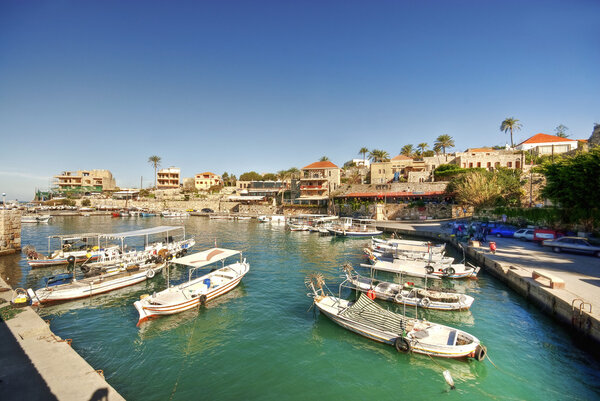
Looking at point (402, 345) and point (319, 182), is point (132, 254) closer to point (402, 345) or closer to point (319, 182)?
point (402, 345)

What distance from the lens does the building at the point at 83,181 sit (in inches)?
4105

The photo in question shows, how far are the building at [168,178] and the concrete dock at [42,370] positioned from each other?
106 metres

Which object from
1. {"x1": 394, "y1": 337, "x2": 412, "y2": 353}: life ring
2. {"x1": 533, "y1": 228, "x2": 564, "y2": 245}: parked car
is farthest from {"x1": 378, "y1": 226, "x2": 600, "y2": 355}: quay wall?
{"x1": 533, "y1": 228, "x2": 564, "y2": 245}: parked car

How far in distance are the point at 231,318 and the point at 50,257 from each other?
2199 cm

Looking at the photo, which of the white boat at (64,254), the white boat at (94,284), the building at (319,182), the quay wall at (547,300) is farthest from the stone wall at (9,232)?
the building at (319,182)

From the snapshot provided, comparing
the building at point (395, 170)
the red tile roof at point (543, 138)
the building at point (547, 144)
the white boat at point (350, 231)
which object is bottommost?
the white boat at point (350, 231)

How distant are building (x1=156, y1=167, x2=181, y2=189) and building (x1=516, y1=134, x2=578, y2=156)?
117027 mm

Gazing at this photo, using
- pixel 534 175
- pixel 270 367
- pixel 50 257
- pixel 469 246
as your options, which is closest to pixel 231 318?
pixel 270 367

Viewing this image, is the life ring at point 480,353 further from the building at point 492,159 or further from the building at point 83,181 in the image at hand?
the building at point 83,181

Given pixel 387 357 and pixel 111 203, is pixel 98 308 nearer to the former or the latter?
pixel 387 357

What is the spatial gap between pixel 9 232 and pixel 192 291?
27645 millimetres

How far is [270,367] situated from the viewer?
10.2 metres

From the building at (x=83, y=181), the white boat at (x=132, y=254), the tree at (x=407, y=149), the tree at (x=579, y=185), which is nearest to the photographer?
the white boat at (x=132, y=254)

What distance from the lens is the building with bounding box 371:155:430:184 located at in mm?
67625
